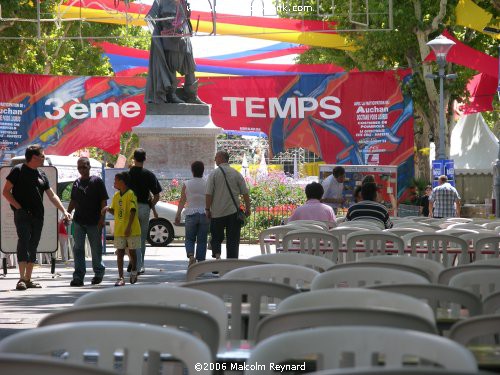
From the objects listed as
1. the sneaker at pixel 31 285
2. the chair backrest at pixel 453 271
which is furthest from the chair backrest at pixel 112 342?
the sneaker at pixel 31 285

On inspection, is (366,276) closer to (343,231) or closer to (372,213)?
(343,231)

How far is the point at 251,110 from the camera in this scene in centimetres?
3941

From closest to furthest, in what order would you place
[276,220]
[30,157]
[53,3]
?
[30,157]
[276,220]
[53,3]

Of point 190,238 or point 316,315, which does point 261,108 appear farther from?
point 316,315

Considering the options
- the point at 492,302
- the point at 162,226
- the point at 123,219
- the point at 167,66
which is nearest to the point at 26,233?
the point at 123,219

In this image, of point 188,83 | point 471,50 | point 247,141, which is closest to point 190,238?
point 188,83

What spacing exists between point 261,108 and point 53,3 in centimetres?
679

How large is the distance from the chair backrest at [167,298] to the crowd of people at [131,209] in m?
8.97

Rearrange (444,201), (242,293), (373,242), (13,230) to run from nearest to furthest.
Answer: (242,293) → (373,242) → (13,230) → (444,201)

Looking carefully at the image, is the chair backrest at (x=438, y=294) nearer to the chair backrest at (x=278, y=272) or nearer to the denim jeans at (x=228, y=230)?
the chair backrest at (x=278, y=272)

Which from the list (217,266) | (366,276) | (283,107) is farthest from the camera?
(283,107)

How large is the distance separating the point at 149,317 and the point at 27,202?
36.9 ft

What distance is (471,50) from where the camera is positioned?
33625 mm

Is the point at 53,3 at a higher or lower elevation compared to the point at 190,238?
higher
